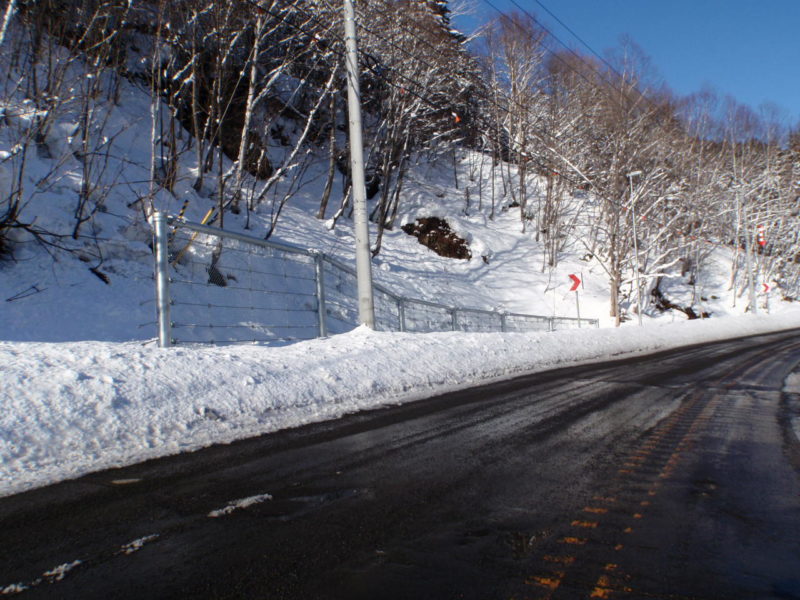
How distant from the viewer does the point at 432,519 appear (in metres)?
2.73

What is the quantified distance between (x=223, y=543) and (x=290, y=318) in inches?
303

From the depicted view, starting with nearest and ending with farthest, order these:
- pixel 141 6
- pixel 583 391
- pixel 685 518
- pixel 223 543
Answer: pixel 223 543 → pixel 685 518 → pixel 583 391 → pixel 141 6

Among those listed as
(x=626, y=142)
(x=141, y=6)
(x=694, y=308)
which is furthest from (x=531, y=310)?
(x=141, y=6)

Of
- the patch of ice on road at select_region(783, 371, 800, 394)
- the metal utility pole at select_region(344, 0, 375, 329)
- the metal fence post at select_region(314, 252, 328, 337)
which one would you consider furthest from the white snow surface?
the patch of ice on road at select_region(783, 371, 800, 394)

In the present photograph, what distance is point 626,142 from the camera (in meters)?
31.1

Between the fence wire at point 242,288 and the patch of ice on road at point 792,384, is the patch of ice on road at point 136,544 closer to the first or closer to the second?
the fence wire at point 242,288

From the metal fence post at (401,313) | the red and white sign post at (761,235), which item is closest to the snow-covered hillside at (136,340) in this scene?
the metal fence post at (401,313)

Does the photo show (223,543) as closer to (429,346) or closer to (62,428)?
(62,428)

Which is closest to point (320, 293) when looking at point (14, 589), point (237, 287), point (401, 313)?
point (237, 287)

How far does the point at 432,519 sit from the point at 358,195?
323 inches

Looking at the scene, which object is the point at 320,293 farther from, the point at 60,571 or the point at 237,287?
the point at 60,571

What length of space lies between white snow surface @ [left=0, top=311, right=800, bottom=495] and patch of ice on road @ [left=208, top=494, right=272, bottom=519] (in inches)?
50.6

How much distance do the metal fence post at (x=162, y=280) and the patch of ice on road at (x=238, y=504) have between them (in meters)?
4.11

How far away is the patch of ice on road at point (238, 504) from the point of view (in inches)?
111
